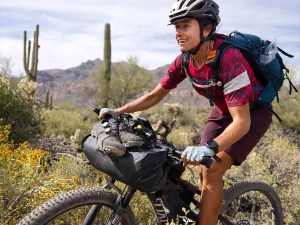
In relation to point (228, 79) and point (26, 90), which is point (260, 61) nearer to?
point (228, 79)

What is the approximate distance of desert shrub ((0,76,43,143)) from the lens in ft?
29.9

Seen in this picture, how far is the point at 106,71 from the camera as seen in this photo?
2962 centimetres

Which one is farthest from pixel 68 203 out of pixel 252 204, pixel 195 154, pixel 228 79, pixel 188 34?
pixel 252 204

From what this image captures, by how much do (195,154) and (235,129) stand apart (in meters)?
0.39

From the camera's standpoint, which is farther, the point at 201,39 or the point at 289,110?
the point at 289,110

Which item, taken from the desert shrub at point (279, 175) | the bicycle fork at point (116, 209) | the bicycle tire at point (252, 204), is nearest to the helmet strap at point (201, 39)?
the bicycle fork at point (116, 209)

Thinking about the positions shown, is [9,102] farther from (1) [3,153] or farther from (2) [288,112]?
(2) [288,112]

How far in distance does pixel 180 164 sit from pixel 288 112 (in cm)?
1886

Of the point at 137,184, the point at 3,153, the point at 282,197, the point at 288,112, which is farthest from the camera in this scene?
the point at 288,112

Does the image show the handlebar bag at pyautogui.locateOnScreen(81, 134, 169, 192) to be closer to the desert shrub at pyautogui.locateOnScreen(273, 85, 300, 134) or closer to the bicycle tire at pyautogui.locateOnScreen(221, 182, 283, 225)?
the bicycle tire at pyautogui.locateOnScreen(221, 182, 283, 225)

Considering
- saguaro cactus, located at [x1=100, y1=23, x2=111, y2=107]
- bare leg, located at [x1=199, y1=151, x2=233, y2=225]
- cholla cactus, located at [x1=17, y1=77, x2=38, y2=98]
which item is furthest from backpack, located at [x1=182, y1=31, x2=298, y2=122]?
saguaro cactus, located at [x1=100, y1=23, x2=111, y2=107]

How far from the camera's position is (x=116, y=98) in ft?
101

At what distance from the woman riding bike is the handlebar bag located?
0.65 ft

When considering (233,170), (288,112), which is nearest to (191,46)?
(233,170)
